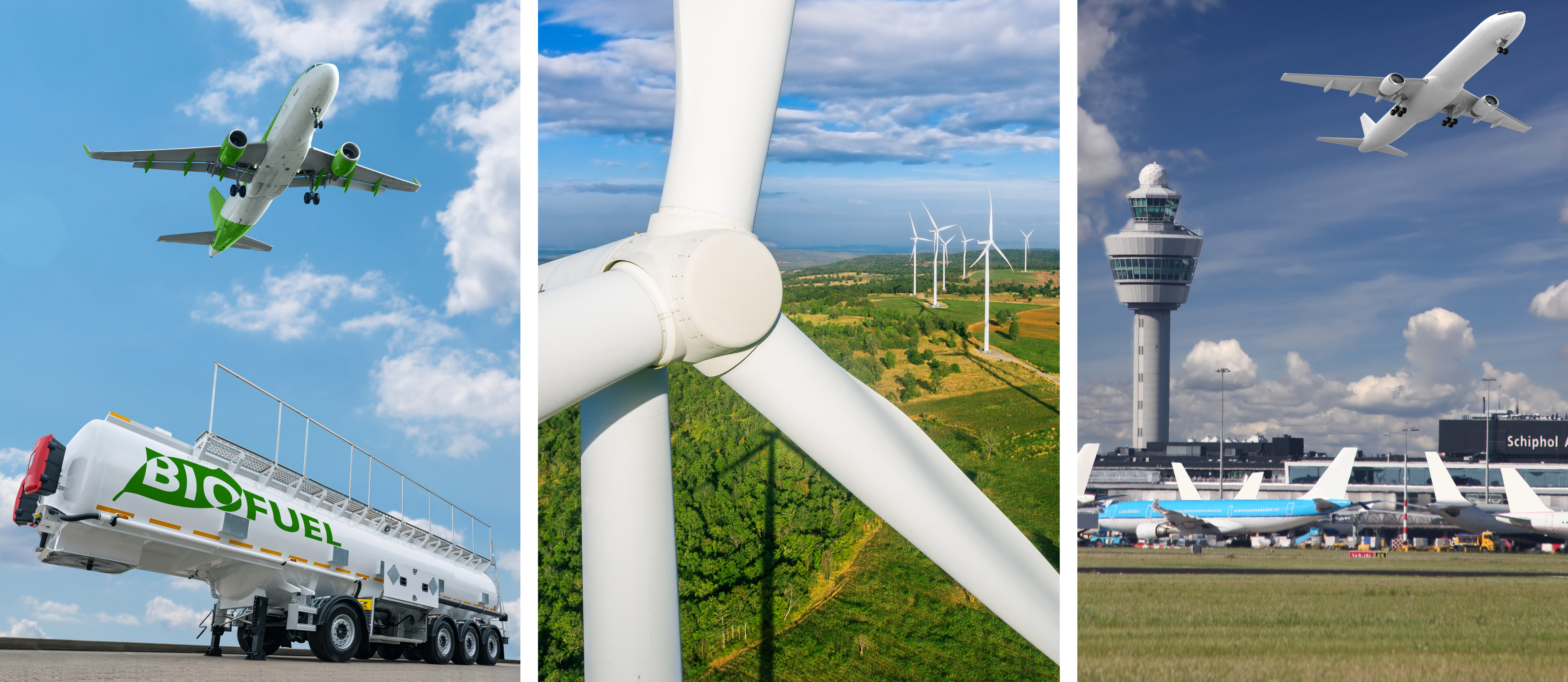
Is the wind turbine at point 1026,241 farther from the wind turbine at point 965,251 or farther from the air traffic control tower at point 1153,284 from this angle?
the air traffic control tower at point 1153,284

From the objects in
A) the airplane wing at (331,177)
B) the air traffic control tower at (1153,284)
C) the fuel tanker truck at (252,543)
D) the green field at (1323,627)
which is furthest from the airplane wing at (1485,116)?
the air traffic control tower at (1153,284)

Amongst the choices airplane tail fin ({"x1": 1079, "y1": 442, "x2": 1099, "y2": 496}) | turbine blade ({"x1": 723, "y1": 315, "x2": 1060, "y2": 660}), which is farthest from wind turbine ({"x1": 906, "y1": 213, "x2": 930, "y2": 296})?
turbine blade ({"x1": 723, "y1": 315, "x2": 1060, "y2": 660})

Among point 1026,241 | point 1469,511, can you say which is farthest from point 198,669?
point 1469,511

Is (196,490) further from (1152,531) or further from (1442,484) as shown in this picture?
(1442,484)

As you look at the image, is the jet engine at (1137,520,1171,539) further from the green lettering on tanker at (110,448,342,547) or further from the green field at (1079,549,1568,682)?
the green lettering on tanker at (110,448,342,547)

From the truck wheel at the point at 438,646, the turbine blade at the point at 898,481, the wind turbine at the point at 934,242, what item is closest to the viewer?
the turbine blade at the point at 898,481
